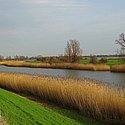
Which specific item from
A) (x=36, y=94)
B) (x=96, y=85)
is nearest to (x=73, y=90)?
(x=96, y=85)

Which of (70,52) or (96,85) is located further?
(70,52)

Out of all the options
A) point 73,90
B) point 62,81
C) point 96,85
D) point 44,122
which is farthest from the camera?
point 62,81

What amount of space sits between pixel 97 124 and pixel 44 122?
227 centimetres

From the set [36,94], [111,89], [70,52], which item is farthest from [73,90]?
[70,52]

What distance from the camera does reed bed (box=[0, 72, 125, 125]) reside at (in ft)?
34.1

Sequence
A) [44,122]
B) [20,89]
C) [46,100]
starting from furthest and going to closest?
1. [20,89]
2. [46,100]
3. [44,122]

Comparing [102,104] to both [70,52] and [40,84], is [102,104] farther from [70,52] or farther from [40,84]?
[70,52]

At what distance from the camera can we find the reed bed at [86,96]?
10406mm

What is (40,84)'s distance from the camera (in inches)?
631

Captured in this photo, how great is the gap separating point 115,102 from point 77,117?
1440mm

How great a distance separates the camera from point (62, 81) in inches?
554

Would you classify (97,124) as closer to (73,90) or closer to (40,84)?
(73,90)

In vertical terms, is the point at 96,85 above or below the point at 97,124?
above

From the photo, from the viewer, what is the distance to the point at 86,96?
11766 millimetres
